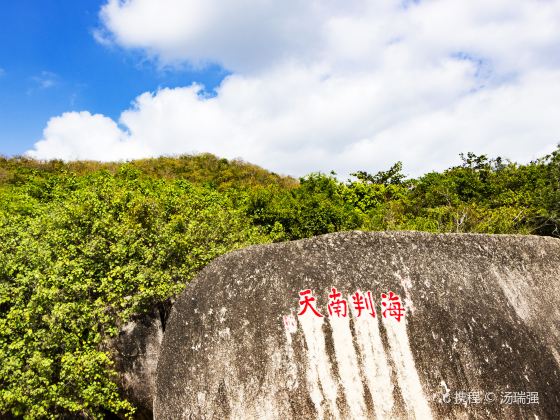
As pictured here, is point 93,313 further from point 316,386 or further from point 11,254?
point 316,386

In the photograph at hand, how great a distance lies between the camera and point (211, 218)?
1323 cm

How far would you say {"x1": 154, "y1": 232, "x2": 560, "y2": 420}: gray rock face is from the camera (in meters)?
6.80

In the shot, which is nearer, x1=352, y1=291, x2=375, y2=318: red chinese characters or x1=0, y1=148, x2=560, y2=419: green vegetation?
x1=352, y1=291, x2=375, y2=318: red chinese characters

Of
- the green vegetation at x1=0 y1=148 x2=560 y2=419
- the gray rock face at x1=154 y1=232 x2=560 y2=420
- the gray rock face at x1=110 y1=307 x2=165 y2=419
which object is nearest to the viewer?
the gray rock face at x1=154 y1=232 x2=560 y2=420

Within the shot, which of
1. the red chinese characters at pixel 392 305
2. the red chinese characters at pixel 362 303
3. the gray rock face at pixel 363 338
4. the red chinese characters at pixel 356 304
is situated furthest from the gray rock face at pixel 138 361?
the red chinese characters at pixel 392 305

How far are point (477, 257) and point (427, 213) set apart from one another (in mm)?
16607

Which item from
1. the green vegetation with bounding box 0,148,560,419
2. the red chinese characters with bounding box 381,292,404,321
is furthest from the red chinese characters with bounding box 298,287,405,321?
the green vegetation with bounding box 0,148,560,419

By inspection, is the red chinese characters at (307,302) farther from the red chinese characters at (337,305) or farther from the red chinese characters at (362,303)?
the red chinese characters at (362,303)

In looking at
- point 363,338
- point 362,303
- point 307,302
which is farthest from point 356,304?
point 307,302

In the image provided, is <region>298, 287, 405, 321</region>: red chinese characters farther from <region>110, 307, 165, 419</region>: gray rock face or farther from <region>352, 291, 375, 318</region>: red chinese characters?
<region>110, 307, 165, 419</region>: gray rock face

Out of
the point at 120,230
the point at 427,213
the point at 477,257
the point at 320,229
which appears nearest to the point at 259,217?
the point at 320,229

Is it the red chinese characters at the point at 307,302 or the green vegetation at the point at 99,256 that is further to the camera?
the green vegetation at the point at 99,256

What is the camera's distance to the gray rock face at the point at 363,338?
268 inches

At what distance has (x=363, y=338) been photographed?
721 centimetres
